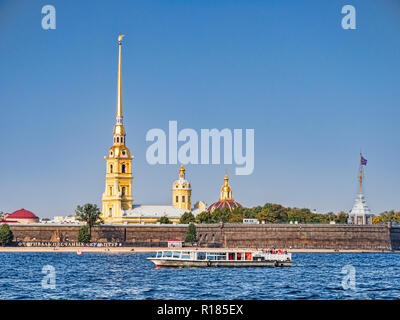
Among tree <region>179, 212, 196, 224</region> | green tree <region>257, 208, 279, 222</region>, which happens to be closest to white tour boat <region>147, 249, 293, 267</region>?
tree <region>179, 212, 196, 224</region>

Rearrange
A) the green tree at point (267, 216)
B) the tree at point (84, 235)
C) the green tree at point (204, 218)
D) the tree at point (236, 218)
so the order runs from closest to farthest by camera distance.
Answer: the tree at point (84, 235), the green tree at point (204, 218), the green tree at point (267, 216), the tree at point (236, 218)

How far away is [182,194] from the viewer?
180000mm

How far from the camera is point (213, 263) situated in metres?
79.4

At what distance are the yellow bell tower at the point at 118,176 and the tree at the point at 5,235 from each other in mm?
27227

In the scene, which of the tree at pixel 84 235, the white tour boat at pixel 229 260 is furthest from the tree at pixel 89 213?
the white tour boat at pixel 229 260

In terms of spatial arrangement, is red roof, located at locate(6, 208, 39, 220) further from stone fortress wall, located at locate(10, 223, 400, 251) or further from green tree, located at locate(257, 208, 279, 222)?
green tree, located at locate(257, 208, 279, 222)

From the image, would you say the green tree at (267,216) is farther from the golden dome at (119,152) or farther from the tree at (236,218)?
the golden dome at (119,152)

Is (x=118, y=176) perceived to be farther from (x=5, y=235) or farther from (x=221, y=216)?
(x=5, y=235)

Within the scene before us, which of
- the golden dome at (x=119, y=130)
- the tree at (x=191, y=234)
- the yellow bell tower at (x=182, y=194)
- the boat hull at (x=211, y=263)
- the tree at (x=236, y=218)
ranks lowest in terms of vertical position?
the boat hull at (x=211, y=263)

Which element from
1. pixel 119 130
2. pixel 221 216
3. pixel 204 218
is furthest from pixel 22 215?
pixel 221 216

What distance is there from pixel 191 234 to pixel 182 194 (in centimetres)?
3726

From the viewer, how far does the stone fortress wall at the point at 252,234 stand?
133625 mm

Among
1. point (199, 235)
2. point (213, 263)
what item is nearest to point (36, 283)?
point (213, 263)
